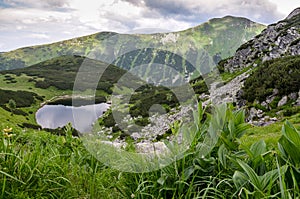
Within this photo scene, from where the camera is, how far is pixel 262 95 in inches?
1554

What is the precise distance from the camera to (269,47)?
83.8 m

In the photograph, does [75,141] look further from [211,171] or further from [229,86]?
[229,86]

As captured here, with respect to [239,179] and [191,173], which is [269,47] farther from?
[239,179]

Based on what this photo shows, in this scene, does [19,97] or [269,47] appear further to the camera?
[19,97]

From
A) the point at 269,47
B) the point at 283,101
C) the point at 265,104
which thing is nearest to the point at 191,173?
the point at 283,101

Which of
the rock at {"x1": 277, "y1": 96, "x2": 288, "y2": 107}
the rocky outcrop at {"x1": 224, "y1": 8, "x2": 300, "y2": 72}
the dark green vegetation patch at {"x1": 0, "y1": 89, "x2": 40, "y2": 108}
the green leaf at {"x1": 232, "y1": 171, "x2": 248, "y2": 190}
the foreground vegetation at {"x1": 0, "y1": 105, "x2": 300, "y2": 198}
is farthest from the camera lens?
the dark green vegetation patch at {"x1": 0, "y1": 89, "x2": 40, "y2": 108}

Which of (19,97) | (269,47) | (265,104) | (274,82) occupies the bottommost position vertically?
(19,97)

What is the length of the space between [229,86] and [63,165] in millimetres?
57585

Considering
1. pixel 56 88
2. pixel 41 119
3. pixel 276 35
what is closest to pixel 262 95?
pixel 276 35

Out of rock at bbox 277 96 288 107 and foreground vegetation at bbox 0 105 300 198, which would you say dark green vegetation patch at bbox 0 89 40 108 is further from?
foreground vegetation at bbox 0 105 300 198

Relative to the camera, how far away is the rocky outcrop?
7444 centimetres

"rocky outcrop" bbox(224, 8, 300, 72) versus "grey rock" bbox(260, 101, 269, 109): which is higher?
"rocky outcrop" bbox(224, 8, 300, 72)

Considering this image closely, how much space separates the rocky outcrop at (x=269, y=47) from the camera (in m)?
74.4

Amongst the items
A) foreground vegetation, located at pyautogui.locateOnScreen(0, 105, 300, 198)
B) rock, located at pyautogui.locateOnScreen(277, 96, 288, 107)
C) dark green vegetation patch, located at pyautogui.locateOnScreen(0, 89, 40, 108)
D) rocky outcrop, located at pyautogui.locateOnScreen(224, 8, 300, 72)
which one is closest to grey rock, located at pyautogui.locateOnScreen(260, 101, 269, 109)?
rock, located at pyautogui.locateOnScreen(277, 96, 288, 107)
